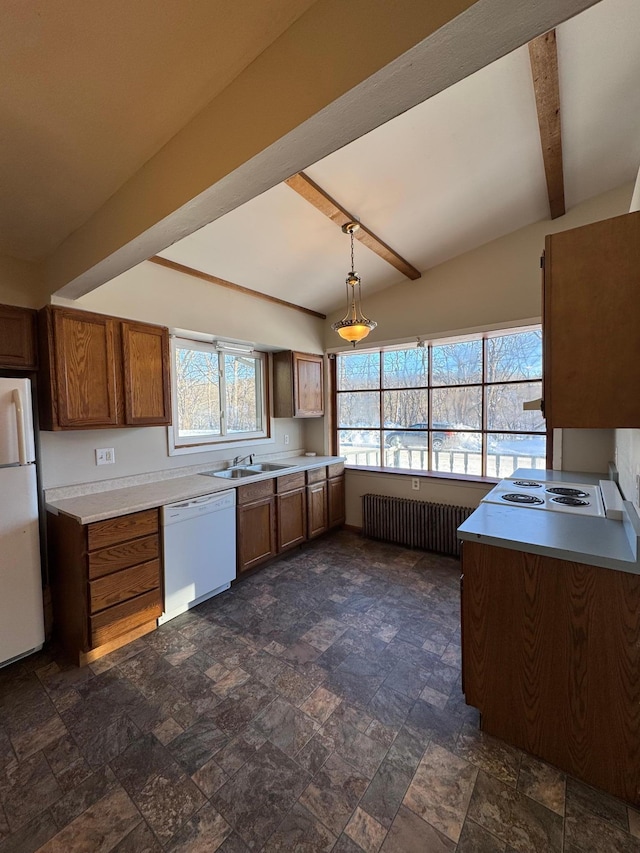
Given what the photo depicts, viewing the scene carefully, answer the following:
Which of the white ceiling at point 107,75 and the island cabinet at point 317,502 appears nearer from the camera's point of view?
the white ceiling at point 107,75

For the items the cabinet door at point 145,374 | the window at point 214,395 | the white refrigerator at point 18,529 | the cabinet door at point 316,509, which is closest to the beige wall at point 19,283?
the cabinet door at point 145,374

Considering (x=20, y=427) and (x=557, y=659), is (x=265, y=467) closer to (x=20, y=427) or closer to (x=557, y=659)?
(x=20, y=427)

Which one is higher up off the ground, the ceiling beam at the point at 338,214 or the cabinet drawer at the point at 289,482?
the ceiling beam at the point at 338,214

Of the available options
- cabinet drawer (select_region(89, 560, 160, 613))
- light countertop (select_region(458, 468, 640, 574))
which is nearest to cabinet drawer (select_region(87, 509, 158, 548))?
cabinet drawer (select_region(89, 560, 160, 613))

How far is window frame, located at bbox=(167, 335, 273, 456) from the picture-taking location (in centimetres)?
315

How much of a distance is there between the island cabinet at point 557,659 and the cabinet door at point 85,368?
7.86 ft

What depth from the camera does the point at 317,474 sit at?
3.90 metres

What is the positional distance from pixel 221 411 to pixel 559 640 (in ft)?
10.2

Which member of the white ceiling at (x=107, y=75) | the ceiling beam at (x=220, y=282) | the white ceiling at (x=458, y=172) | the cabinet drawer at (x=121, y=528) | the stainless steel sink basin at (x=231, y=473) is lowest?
the cabinet drawer at (x=121, y=528)

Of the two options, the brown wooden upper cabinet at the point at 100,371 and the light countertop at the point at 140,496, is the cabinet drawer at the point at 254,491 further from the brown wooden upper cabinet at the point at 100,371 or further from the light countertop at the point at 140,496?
the brown wooden upper cabinet at the point at 100,371

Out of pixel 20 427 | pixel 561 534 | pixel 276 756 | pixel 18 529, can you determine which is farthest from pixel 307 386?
pixel 276 756

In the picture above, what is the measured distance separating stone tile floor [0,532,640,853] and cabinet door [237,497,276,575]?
2.25 ft

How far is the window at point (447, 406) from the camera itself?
330 centimetres

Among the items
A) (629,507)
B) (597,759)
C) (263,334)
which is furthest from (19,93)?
(597,759)
